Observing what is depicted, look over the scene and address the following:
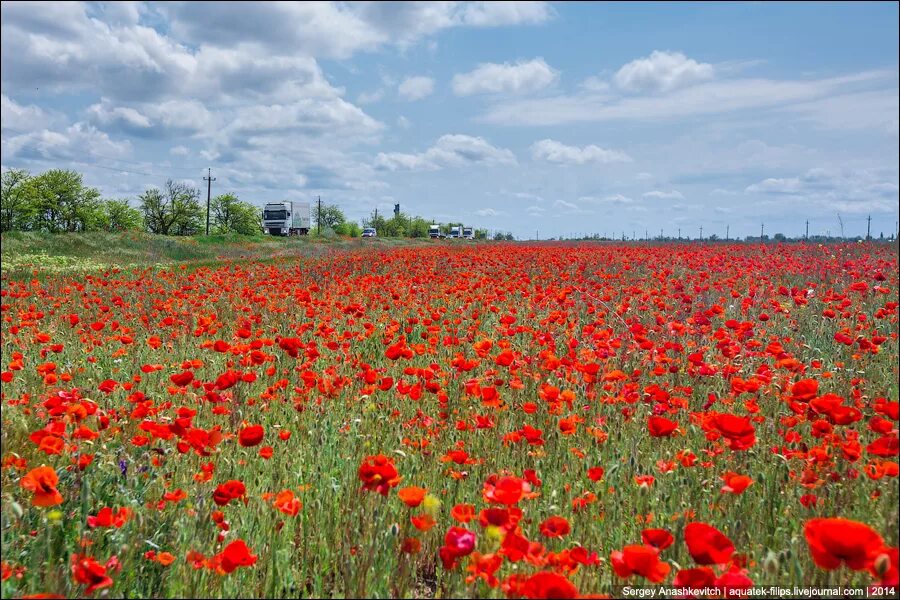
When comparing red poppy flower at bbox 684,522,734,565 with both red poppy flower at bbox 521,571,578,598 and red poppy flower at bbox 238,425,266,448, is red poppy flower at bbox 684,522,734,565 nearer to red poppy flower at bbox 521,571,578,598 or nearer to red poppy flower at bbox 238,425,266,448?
red poppy flower at bbox 521,571,578,598

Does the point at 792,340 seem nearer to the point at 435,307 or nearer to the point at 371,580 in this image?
the point at 435,307

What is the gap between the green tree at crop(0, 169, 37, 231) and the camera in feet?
173

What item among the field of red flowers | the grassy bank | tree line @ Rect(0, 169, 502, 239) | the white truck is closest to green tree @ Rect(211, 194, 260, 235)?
tree line @ Rect(0, 169, 502, 239)

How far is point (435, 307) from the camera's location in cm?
812

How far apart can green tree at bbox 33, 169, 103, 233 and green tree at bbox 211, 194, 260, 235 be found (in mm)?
19476

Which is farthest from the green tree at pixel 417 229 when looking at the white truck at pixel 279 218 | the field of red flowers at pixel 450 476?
the field of red flowers at pixel 450 476

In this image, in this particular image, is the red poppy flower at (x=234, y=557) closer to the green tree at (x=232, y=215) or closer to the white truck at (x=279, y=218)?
the white truck at (x=279, y=218)

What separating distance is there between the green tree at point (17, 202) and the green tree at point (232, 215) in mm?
25154

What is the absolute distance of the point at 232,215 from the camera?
8100 cm

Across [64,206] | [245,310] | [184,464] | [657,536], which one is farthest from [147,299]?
[64,206]

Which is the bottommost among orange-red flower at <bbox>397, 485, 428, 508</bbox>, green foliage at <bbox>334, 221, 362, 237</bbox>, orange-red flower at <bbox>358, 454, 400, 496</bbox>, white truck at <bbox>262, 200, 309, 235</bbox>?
orange-red flower at <bbox>397, 485, 428, 508</bbox>

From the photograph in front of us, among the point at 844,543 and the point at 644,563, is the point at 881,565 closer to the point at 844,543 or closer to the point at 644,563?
the point at 844,543

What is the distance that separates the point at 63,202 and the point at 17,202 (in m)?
5.53

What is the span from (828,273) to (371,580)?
11.6m
